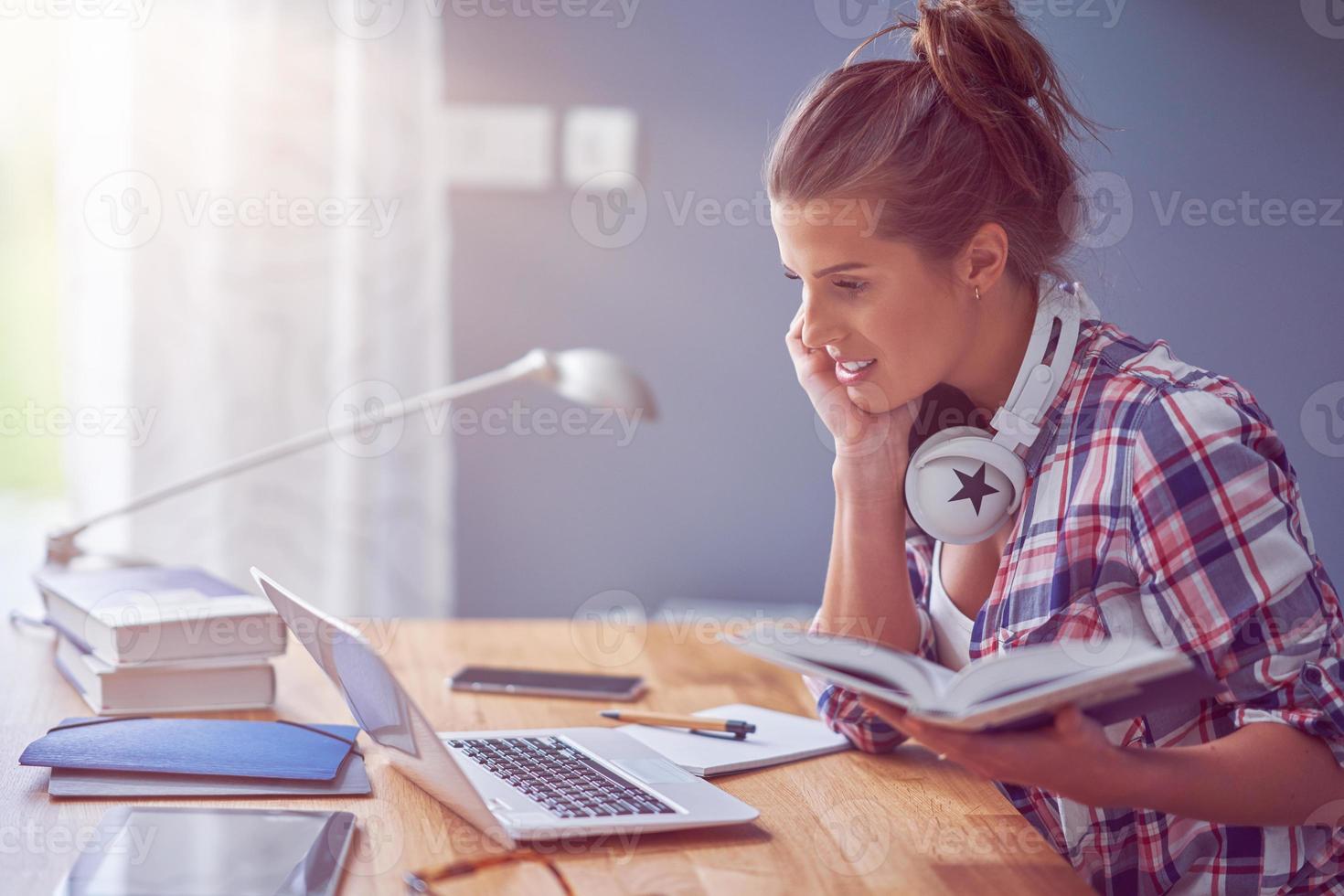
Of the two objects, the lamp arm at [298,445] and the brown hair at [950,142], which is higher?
the brown hair at [950,142]

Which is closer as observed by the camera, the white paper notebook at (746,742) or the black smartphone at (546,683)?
the white paper notebook at (746,742)

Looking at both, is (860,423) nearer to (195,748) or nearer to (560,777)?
(560,777)

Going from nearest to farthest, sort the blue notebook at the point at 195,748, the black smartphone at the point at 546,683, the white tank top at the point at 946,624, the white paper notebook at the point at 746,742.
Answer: the blue notebook at the point at 195,748, the white paper notebook at the point at 746,742, the white tank top at the point at 946,624, the black smartphone at the point at 546,683

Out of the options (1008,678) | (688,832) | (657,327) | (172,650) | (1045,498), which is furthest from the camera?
(657,327)

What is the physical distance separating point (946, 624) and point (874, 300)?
0.37 meters

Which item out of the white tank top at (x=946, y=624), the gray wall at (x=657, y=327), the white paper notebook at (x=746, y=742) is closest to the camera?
the white paper notebook at (x=746, y=742)

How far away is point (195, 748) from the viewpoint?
3.44 feet

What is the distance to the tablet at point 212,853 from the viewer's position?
0.81 m

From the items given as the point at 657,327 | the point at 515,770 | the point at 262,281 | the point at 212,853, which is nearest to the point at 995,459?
the point at 515,770

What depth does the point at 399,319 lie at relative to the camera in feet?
7.58

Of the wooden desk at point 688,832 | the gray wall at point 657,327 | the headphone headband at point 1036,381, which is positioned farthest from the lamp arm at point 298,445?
the gray wall at point 657,327

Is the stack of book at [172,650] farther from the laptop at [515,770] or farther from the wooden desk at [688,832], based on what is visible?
the laptop at [515,770]

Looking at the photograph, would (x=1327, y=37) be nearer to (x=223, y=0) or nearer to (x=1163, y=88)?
(x=1163, y=88)

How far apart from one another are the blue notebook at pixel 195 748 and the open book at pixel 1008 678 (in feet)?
1.46
